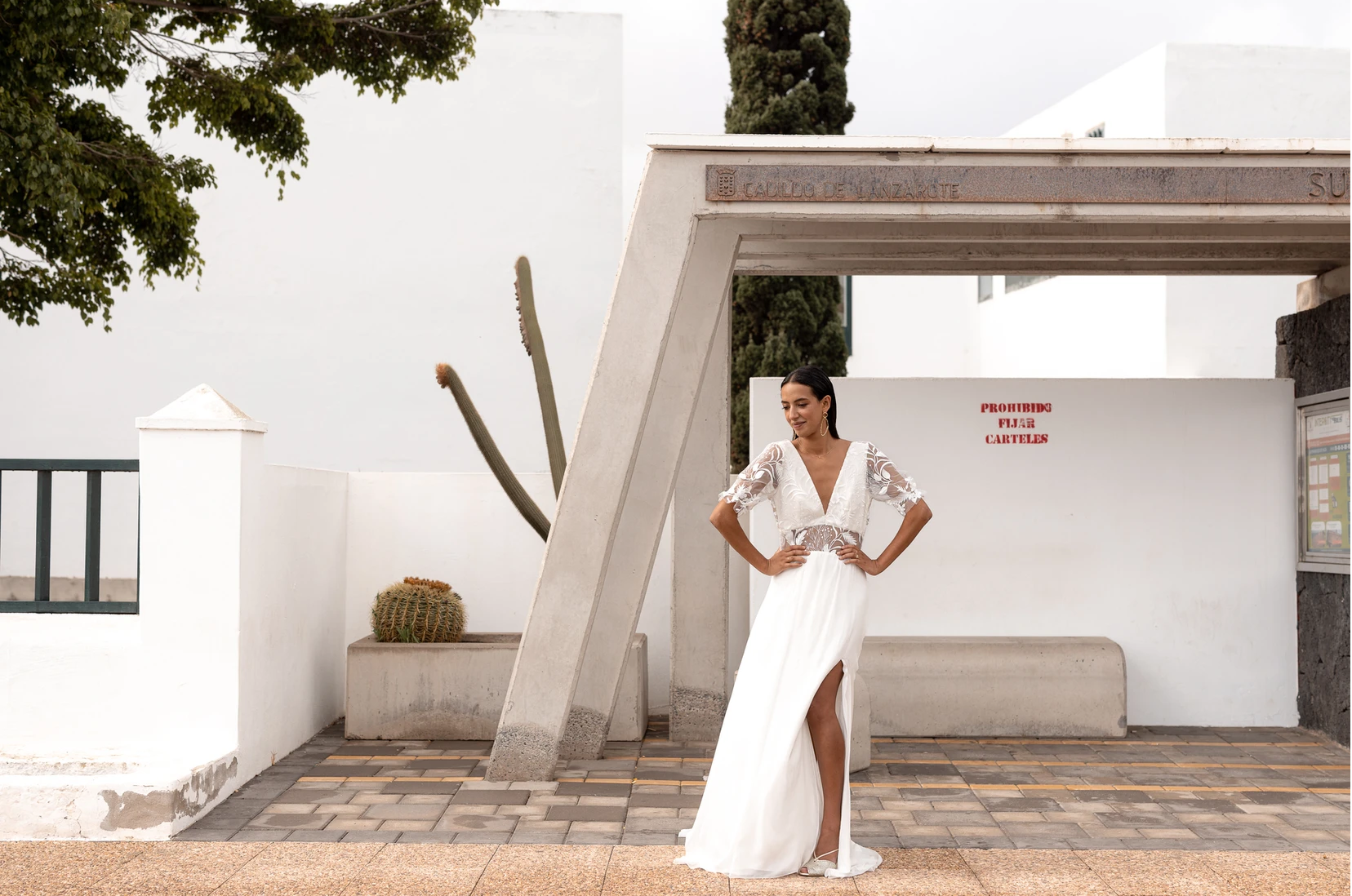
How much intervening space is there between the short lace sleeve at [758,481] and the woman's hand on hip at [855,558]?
1.15 feet

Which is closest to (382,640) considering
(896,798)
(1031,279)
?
(896,798)

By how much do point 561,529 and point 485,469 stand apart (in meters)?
6.50

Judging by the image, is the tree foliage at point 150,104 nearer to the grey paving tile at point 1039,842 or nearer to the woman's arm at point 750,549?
the woman's arm at point 750,549

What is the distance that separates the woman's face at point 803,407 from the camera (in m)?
4.80

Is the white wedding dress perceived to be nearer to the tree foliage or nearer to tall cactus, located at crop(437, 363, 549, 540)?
tall cactus, located at crop(437, 363, 549, 540)

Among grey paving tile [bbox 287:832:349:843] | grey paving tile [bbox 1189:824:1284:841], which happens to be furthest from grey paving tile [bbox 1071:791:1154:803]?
grey paving tile [bbox 287:832:349:843]

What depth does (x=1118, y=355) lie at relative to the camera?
1451 centimetres

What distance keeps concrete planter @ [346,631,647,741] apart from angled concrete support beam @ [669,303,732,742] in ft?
1.12

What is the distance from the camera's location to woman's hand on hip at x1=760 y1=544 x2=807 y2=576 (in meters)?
4.81

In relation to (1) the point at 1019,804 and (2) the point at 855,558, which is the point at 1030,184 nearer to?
(2) the point at 855,558

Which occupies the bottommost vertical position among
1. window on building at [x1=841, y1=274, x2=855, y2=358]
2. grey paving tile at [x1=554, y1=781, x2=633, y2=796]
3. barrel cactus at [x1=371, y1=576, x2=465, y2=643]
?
grey paving tile at [x1=554, y1=781, x2=633, y2=796]

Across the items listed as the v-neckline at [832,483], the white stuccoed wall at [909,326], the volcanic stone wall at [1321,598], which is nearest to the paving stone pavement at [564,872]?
the v-neckline at [832,483]

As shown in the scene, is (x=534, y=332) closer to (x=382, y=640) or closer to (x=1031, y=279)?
(x=382, y=640)

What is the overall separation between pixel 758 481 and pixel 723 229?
229 cm
